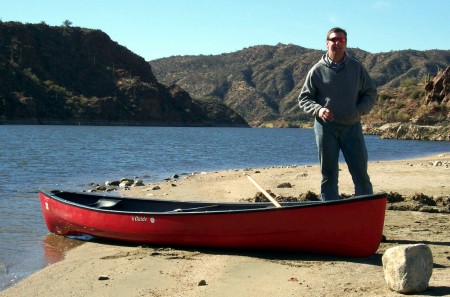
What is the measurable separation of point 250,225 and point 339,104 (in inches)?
66.8

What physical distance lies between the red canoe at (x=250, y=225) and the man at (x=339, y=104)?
2.11ft

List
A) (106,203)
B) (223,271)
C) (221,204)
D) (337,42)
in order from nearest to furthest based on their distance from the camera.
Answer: (223,271)
(337,42)
(221,204)
(106,203)

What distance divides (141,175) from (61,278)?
1516cm

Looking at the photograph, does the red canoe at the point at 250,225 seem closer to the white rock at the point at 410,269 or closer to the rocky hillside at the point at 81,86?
the white rock at the point at 410,269

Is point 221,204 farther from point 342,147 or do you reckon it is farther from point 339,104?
point 339,104

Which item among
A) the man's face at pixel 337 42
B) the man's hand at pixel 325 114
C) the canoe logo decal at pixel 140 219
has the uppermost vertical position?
the man's face at pixel 337 42

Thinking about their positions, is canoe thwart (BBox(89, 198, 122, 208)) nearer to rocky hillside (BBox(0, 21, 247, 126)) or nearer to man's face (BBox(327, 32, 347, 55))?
man's face (BBox(327, 32, 347, 55))

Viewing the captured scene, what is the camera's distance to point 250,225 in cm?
680

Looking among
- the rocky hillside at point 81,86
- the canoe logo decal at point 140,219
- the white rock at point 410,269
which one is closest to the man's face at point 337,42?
the white rock at point 410,269

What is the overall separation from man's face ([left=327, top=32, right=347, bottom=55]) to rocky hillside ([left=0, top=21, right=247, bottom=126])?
103m

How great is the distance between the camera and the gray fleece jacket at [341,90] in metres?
6.49

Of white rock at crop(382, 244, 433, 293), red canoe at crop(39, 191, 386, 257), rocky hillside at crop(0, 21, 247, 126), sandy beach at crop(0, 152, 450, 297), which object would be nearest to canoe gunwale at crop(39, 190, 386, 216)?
red canoe at crop(39, 191, 386, 257)

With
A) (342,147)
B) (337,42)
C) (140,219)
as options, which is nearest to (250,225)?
(342,147)

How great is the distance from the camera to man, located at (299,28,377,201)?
6.48 m
